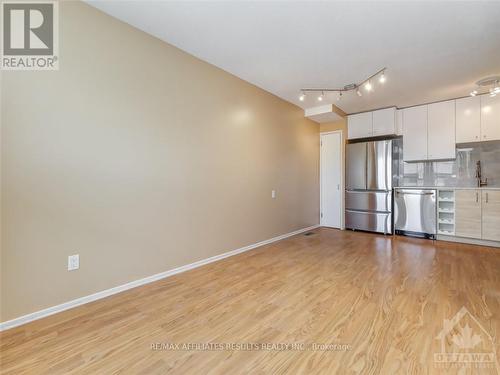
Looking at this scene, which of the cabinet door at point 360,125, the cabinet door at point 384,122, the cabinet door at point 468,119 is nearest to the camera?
the cabinet door at point 468,119

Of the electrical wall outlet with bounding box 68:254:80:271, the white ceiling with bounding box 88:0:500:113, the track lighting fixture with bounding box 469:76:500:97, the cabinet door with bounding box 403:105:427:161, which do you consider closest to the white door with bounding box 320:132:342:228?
the cabinet door with bounding box 403:105:427:161

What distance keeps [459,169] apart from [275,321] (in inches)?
187

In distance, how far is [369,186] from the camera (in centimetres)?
484

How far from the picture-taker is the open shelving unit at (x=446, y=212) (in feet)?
→ 13.8

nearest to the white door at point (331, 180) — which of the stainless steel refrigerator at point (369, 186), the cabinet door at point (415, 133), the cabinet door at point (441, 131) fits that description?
the stainless steel refrigerator at point (369, 186)

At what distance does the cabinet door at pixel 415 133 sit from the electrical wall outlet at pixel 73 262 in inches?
216

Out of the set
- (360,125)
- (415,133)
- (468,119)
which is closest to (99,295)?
(360,125)

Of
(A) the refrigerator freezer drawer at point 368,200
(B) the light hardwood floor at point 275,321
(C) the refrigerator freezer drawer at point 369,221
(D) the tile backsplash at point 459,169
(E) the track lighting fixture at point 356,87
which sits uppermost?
(E) the track lighting fixture at point 356,87

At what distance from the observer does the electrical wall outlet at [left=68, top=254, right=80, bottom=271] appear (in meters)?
1.99

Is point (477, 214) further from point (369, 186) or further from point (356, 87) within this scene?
point (356, 87)

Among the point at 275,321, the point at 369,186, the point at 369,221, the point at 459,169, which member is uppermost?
the point at 459,169

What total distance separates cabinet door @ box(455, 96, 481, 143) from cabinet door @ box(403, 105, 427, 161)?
49 cm

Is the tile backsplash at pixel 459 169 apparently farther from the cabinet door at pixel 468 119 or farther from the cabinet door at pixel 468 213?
the cabinet door at pixel 468 213

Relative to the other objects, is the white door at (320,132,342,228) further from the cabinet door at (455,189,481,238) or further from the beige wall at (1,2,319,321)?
the beige wall at (1,2,319,321)
